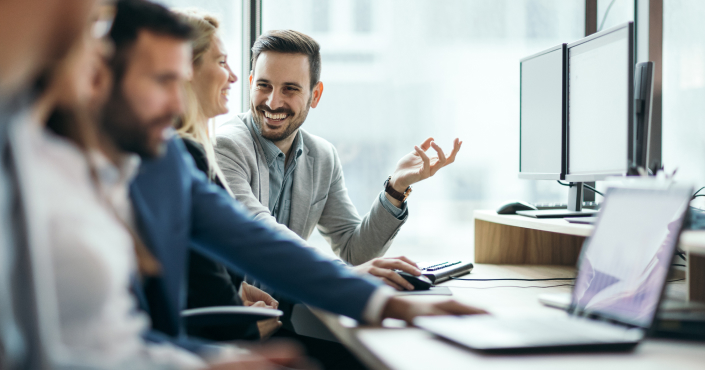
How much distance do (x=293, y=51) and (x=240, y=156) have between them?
1.57 ft

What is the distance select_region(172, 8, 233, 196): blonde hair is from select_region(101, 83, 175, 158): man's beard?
18.9 inches

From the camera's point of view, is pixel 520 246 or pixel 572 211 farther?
pixel 520 246

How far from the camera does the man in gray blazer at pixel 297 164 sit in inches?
64.7

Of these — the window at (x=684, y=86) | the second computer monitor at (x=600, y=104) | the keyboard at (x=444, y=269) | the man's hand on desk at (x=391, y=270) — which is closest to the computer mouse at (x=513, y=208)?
the second computer monitor at (x=600, y=104)

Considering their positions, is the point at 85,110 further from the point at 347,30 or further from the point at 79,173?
the point at 347,30

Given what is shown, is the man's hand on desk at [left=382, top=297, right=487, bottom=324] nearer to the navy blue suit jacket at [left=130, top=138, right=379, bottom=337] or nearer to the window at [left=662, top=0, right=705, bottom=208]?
the navy blue suit jacket at [left=130, top=138, right=379, bottom=337]

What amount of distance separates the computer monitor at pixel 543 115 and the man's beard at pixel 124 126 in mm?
1255

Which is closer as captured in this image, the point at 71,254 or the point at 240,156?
the point at 71,254

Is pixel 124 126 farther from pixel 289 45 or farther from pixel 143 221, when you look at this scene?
pixel 289 45

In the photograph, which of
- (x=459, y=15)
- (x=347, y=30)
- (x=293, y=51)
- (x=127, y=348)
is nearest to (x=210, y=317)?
(x=127, y=348)

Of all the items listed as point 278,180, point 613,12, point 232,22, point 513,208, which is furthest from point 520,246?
point 232,22

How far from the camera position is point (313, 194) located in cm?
186

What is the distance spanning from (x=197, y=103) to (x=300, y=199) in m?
0.62

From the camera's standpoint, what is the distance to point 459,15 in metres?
2.32
